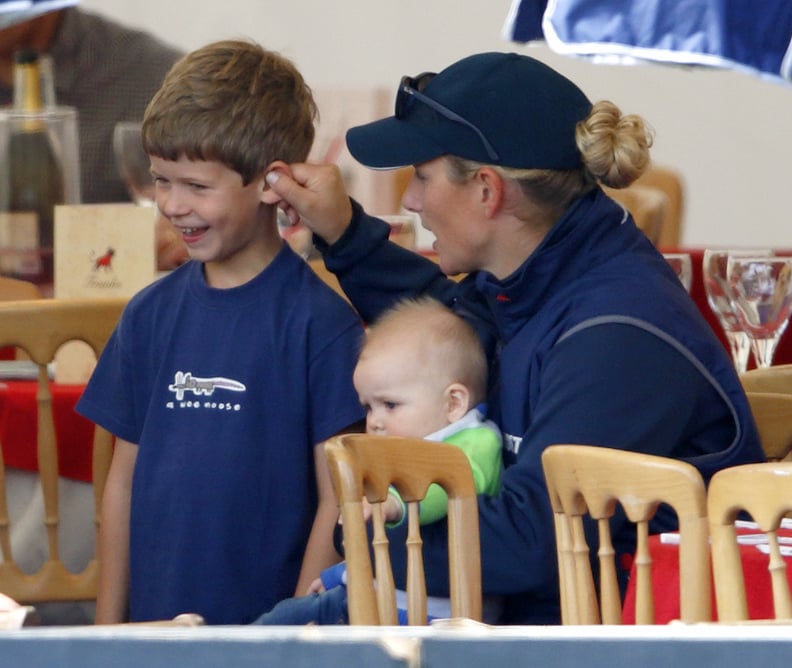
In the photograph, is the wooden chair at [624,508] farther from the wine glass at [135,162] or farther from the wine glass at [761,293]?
the wine glass at [135,162]

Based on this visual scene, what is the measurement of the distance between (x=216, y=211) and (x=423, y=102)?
0.33 meters

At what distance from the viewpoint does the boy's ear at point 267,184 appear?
211cm

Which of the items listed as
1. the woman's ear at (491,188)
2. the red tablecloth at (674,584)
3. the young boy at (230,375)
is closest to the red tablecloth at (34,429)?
the young boy at (230,375)

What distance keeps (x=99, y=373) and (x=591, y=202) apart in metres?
0.79

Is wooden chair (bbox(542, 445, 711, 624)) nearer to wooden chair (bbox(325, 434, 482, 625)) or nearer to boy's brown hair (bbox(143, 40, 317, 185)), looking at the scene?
wooden chair (bbox(325, 434, 482, 625))

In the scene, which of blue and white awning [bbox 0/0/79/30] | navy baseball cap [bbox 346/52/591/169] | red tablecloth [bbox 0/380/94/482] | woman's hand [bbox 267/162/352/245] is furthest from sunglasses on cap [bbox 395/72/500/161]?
red tablecloth [bbox 0/380/94/482]

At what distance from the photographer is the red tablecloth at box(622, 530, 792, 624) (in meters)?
1.39

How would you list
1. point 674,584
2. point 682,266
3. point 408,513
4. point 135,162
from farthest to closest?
point 135,162 < point 682,266 < point 408,513 < point 674,584

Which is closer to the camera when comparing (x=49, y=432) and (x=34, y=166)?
(x=49, y=432)

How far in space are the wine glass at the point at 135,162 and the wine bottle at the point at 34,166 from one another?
177 millimetres

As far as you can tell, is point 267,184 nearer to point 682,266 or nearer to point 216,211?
point 216,211

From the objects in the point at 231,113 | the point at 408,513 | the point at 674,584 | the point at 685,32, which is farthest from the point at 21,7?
the point at 674,584

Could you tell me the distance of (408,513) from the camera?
1543 millimetres

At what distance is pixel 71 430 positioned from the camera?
2.46 metres
